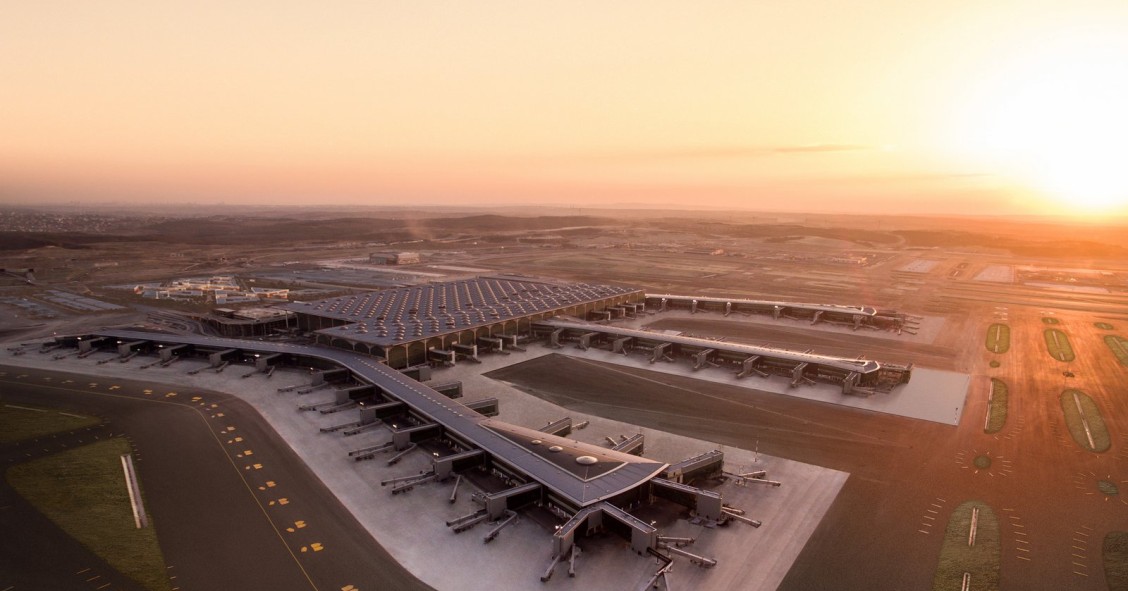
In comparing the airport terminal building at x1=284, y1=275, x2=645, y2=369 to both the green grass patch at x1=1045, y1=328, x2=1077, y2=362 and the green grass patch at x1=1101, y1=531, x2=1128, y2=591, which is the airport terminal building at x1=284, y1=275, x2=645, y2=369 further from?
the green grass patch at x1=1045, y1=328, x2=1077, y2=362

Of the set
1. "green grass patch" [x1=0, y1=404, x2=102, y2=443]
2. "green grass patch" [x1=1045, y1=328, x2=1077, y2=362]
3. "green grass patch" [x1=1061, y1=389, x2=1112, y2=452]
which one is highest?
"green grass patch" [x1=1045, y1=328, x2=1077, y2=362]

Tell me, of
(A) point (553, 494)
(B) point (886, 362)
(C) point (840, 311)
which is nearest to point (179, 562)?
(A) point (553, 494)

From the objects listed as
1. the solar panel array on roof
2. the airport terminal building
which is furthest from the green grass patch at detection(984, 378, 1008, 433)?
the solar panel array on roof

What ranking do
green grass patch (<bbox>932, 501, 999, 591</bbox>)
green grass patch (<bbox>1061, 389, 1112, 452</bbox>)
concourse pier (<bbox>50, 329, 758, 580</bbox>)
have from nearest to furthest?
green grass patch (<bbox>932, 501, 999, 591</bbox>) < concourse pier (<bbox>50, 329, 758, 580</bbox>) < green grass patch (<bbox>1061, 389, 1112, 452</bbox>)

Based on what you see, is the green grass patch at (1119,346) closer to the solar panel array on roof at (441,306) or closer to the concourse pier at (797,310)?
the concourse pier at (797,310)

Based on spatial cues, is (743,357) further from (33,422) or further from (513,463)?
(33,422)

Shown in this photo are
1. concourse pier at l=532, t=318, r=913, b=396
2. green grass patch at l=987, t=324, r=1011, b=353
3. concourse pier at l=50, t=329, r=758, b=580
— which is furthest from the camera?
green grass patch at l=987, t=324, r=1011, b=353
